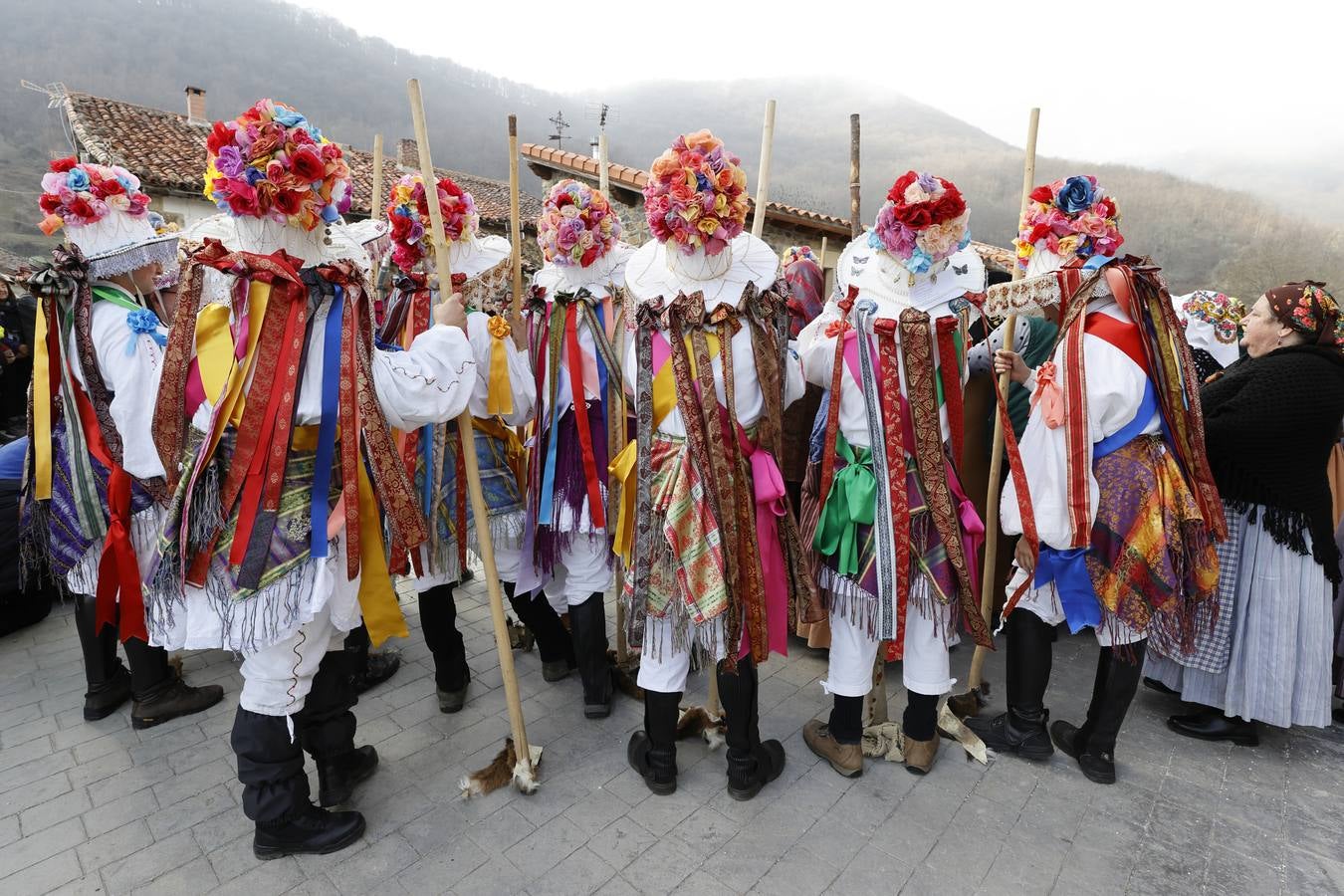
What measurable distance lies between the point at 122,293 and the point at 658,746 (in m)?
2.82

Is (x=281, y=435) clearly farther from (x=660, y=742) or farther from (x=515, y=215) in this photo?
(x=660, y=742)

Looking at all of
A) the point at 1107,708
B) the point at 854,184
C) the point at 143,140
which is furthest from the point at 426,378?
the point at 143,140

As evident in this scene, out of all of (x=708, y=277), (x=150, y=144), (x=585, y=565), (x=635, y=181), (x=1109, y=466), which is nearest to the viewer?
(x=708, y=277)

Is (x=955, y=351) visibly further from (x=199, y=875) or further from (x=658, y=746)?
(x=199, y=875)

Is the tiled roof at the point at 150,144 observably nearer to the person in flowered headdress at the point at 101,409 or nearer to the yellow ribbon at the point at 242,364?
the person in flowered headdress at the point at 101,409

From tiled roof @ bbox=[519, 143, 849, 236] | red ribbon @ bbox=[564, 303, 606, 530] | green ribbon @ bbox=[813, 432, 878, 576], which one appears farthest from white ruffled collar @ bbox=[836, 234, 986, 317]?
tiled roof @ bbox=[519, 143, 849, 236]

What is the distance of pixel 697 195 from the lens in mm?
2227

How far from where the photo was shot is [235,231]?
2.09m

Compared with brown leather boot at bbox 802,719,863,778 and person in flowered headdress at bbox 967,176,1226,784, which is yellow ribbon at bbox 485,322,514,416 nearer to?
brown leather boot at bbox 802,719,863,778

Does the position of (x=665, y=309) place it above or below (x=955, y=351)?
above

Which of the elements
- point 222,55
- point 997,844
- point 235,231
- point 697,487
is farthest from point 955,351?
point 222,55

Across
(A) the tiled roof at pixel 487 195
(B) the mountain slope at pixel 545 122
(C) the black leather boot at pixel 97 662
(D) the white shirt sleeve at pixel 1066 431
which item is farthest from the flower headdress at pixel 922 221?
(A) the tiled roof at pixel 487 195

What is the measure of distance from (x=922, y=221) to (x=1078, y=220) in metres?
0.84

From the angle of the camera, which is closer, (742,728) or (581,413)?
(742,728)
